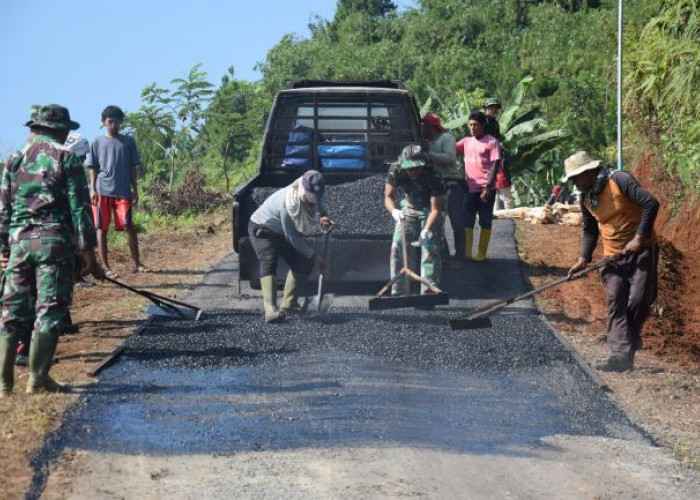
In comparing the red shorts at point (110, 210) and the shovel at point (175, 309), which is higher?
the red shorts at point (110, 210)

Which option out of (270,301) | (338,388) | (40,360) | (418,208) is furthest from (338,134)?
(40,360)

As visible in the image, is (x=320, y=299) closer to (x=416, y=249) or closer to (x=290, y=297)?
(x=290, y=297)

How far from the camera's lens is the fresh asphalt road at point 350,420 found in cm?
600

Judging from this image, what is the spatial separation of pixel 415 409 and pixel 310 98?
20.5ft

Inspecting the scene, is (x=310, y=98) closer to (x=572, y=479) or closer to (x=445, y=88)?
(x=572, y=479)

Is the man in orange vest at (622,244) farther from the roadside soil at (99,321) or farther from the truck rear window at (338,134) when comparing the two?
the truck rear window at (338,134)

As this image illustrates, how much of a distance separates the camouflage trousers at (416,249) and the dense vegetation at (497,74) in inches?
251

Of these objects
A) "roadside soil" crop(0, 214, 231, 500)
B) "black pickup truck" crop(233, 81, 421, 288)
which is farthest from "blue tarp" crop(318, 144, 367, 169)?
"roadside soil" crop(0, 214, 231, 500)

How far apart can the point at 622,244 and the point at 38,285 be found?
436cm

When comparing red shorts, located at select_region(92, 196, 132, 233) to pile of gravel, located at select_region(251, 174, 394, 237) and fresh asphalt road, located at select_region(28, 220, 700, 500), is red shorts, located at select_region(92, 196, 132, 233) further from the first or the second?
fresh asphalt road, located at select_region(28, 220, 700, 500)

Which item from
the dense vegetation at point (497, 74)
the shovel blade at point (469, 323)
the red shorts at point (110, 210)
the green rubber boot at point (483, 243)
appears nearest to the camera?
the shovel blade at point (469, 323)

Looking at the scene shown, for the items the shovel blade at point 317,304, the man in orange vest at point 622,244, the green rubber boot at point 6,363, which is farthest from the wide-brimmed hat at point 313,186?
the green rubber boot at point 6,363

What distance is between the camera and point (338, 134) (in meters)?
13.0

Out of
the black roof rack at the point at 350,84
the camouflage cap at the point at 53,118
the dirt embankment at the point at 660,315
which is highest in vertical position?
the camouflage cap at the point at 53,118
